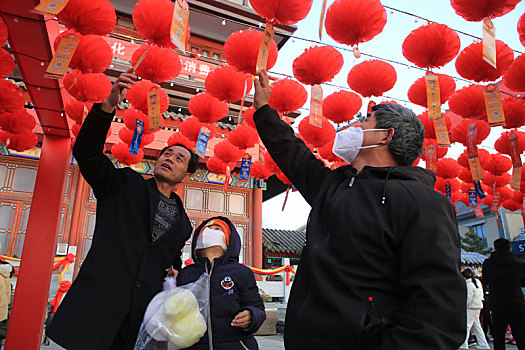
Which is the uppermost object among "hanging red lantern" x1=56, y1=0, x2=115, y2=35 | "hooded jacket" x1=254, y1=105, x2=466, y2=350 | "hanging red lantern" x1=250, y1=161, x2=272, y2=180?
"hanging red lantern" x1=56, y1=0, x2=115, y2=35

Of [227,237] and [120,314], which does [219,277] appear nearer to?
[227,237]

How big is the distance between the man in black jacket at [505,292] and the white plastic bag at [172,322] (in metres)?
4.91

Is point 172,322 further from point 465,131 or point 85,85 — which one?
point 465,131

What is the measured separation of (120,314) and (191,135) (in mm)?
3907

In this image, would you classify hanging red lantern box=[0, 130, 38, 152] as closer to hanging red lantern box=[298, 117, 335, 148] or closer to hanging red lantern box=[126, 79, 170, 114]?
hanging red lantern box=[126, 79, 170, 114]

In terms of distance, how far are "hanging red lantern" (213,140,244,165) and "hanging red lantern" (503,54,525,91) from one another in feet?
13.1

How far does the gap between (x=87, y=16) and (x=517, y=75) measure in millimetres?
4518

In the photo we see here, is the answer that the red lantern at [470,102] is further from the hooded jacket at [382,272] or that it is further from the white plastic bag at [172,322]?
the white plastic bag at [172,322]

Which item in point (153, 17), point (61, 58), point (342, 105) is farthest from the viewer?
point (342, 105)

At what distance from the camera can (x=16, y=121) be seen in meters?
4.88

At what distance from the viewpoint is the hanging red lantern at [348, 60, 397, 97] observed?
14.0 feet

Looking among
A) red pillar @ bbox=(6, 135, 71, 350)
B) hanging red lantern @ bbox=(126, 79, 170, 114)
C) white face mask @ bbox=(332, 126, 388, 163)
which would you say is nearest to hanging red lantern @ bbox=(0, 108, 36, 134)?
red pillar @ bbox=(6, 135, 71, 350)

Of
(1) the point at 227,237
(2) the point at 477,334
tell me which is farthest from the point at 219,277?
(2) the point at 477,334

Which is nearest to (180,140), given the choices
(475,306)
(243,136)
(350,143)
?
(243,136)
